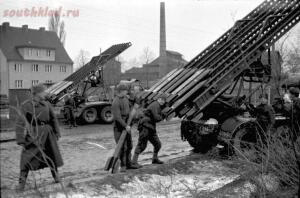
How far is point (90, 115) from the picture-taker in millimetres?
16469

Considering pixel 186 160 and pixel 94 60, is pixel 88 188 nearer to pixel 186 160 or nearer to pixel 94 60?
pixel 186 160

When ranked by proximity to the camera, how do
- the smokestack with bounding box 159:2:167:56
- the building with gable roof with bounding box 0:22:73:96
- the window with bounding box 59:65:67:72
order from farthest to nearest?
the window with bounding box 59:65:67:72 → the smokestack with bounding box 159:2:167:56 → the building with gable roof with bounding box 0:22:73:96

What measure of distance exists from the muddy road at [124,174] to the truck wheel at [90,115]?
400cm

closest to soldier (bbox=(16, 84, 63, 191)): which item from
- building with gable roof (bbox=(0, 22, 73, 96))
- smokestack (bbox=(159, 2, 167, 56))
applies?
building with gable roof (bbox=(0, 22, 73, 96))

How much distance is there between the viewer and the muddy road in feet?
19.0

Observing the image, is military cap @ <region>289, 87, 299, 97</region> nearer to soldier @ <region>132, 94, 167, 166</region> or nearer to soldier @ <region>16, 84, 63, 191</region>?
soldier @ <region>132, 94, 167, 166</region>

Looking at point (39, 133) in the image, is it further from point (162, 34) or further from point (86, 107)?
point (162, 34)

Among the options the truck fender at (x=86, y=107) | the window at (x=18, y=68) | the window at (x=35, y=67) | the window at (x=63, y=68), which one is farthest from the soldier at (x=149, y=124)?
the window at (x=63, y=68)

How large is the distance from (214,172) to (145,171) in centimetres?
141

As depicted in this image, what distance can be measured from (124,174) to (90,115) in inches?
386

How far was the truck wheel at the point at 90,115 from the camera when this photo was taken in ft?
53.4

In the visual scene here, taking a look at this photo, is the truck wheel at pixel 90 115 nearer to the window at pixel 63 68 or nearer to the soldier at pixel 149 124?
the soldier at pixel 149 124

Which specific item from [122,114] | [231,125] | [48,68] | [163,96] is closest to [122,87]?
[122,114]

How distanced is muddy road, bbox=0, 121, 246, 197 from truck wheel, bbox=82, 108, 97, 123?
3996 millimetres
